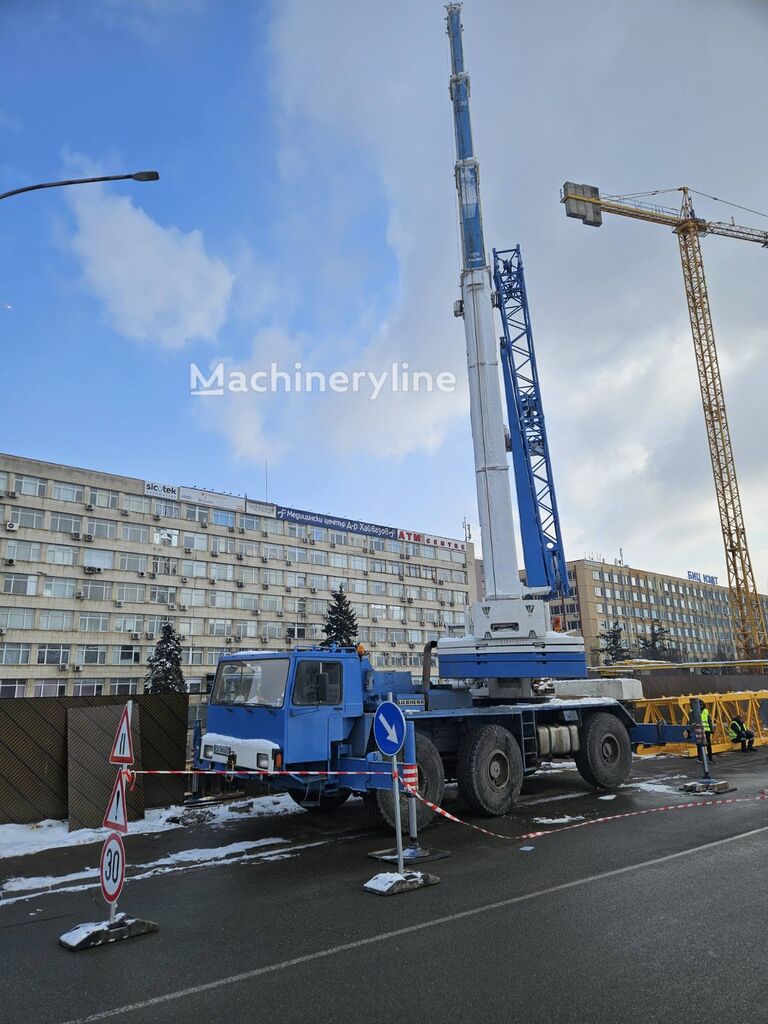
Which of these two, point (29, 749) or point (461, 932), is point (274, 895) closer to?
point (461, 932)

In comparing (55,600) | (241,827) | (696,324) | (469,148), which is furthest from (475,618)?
(696,324)

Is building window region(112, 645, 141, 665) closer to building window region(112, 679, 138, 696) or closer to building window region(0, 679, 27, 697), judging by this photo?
building window region(112, 679, 138, 696)

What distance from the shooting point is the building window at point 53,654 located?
43.7 m

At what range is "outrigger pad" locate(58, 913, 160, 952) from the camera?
222 inches

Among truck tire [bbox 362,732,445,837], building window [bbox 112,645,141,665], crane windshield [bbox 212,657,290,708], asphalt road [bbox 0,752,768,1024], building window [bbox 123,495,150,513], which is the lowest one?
asphalt road [bbox 0,752,768,1024]

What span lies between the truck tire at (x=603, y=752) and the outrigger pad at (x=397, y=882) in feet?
23.1

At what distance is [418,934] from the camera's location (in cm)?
569

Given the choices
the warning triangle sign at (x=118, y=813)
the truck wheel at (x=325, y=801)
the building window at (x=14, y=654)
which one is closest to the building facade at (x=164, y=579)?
the building window at (x=14, y=654)

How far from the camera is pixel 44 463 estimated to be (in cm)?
4575

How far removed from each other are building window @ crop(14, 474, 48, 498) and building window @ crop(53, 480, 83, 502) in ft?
2.61

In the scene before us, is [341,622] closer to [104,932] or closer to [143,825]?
[143,825]

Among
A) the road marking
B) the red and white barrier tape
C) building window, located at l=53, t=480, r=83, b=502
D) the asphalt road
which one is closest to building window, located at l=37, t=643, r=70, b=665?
building window, located at l=53, t=480, r=83, b=502

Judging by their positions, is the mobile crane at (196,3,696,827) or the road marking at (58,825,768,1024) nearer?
the road marking at (58,825,768,1024)

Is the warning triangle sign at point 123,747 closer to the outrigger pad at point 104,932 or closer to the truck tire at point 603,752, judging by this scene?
the outrigger pad at point 104,932
